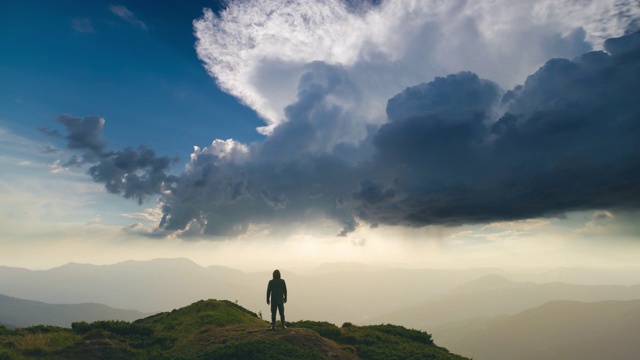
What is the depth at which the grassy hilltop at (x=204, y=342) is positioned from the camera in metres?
21.0

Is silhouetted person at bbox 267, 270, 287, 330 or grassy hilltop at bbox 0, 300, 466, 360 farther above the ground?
silhouetted person at bbox 267, 270, 287, 330

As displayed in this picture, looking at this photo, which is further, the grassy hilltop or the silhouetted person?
the silhouetted person

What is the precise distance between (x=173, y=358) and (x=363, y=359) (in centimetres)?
1226

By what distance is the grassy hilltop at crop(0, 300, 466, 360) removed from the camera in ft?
68.8

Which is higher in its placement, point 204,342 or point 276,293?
point 276,293

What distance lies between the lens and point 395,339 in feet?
101

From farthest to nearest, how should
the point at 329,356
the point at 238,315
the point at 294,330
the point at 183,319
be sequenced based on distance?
the point at 238,315 < the point at 183,319 < the point at 294,330 < the point at 329,356

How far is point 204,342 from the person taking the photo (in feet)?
81.4

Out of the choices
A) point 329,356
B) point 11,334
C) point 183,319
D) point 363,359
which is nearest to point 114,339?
point 11,334

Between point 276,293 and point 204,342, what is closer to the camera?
point 204,342

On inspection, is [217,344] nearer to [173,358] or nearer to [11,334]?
[173,358]

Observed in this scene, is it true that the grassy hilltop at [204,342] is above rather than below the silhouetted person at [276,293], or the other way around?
below

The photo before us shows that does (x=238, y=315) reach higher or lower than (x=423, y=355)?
higher

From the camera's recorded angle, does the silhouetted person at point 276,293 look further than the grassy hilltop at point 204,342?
Yes
